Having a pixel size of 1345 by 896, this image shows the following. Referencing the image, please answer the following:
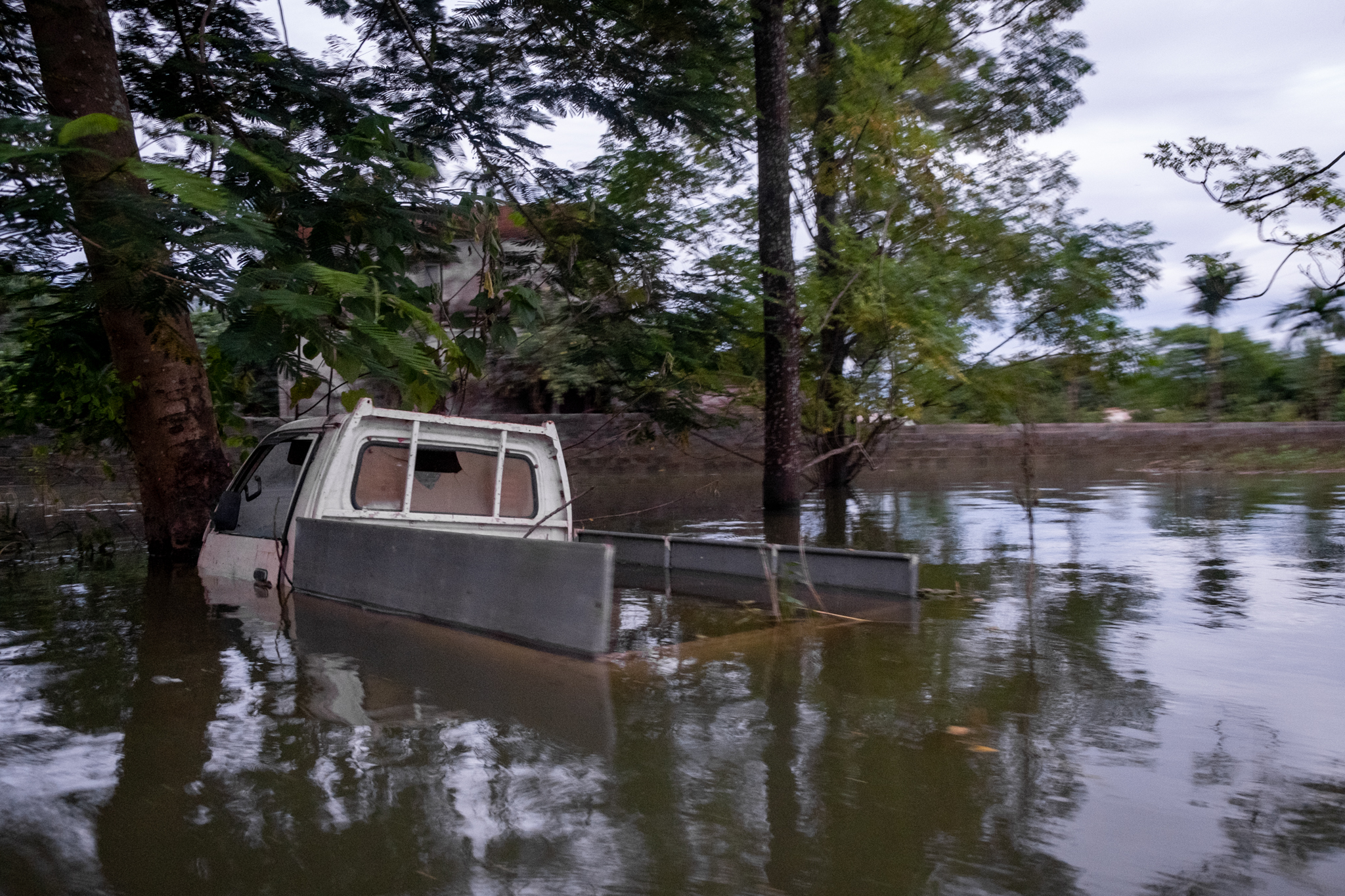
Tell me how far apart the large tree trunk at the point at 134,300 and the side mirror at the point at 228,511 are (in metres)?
1.38

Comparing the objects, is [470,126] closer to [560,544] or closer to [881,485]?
[560,544]

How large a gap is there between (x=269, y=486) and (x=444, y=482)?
1.79 m

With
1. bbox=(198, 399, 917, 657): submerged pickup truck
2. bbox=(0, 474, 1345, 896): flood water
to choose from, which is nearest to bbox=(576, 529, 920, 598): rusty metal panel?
bbox=(198, 399, 917, 657): submerged pickup truck

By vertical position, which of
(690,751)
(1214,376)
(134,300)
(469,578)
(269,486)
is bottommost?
(690,751)

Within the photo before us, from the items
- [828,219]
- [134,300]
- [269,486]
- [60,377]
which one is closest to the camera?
[134,300]

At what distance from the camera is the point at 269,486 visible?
8.71 meters

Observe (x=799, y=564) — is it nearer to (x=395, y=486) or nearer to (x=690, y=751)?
(x=395, y=486)

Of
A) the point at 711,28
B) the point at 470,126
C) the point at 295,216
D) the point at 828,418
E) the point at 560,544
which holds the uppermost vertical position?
the point at 711,28

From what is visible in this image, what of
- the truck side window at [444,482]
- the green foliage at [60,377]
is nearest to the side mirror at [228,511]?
the truck side window at [444,482]

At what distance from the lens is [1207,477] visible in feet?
80.0

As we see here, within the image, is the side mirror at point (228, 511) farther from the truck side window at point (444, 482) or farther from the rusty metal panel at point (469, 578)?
the truck side window at point (444, 482)

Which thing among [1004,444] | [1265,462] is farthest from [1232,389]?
[1004,444]

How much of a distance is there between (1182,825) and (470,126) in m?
9.95

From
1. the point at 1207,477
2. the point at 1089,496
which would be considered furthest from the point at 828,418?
the point at 1207,477
